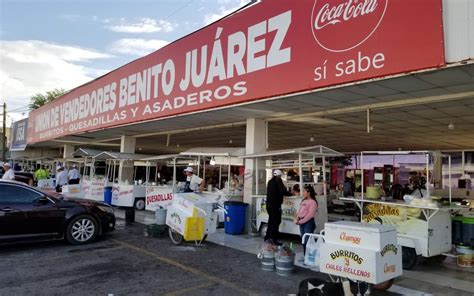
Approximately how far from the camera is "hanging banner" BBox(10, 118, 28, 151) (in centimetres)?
3234

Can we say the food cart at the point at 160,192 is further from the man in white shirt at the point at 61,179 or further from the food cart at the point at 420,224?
the food cart at the point at 420,224

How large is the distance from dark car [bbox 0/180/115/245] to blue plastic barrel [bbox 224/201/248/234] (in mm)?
3350

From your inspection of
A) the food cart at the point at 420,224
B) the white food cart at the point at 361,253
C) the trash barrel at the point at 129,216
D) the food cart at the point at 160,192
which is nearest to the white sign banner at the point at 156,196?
the food cart at the point at 160,192

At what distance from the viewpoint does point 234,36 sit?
973cm

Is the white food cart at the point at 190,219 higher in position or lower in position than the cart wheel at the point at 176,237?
higher

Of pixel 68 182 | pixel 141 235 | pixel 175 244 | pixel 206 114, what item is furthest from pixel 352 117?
pixel 68 182

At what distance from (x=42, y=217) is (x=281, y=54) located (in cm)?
646

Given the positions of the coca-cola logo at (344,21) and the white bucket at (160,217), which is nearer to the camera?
the coca-cola logo at (344,21)

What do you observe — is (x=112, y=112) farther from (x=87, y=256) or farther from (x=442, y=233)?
(x=442, y=233)

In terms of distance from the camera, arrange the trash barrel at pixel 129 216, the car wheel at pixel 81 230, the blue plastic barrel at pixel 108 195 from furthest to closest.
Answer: the blue plastic barrel at pixel 108 195, the trash barrel at pixel 129 216, the car wheel at pixel 81 230

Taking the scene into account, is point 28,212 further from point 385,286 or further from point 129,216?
point 385,286

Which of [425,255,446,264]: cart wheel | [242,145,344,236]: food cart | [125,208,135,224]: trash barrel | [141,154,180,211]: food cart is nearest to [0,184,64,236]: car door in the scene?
[125,208,135,224]: trash barrel

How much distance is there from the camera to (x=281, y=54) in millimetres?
8469

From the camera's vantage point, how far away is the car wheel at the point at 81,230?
9203 mm
